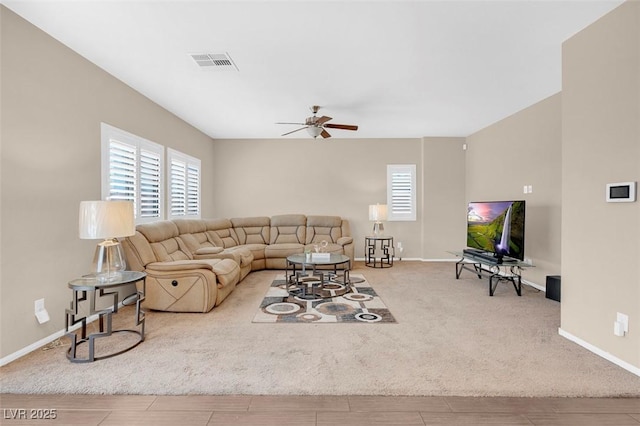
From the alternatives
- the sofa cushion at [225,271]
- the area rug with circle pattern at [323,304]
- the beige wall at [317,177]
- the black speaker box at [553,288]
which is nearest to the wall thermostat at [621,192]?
the black speaker box at [553,288]

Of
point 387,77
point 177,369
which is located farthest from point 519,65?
point 177,369

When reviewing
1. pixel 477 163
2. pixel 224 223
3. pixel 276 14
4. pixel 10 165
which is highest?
pixel 276 14

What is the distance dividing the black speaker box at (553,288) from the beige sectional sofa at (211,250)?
316cm

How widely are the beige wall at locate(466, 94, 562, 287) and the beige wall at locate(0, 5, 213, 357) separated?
5843mm

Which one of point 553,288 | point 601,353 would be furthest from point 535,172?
point 601,353

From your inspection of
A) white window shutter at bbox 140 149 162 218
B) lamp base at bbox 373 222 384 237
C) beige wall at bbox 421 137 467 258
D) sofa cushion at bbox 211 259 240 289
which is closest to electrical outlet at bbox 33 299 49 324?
sofa cushion at bbox 211 259 240 289

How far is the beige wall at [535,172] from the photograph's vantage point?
4258 millimetres

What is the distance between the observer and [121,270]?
2.87 metres

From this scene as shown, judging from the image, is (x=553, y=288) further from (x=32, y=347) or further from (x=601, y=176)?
(x=32, y=347)

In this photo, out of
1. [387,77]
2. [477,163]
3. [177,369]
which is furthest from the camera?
[477,163]

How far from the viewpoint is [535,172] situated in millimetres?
4609

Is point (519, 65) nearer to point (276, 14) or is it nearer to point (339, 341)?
point (276, 14)

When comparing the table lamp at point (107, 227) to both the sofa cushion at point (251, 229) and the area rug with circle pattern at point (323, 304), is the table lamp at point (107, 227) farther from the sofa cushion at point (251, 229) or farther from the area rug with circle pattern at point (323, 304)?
the sofa cushion at point (251, 229)

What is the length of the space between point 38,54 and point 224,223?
13.1 feet
